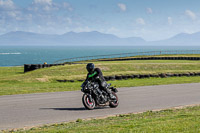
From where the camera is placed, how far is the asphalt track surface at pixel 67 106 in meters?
10.2

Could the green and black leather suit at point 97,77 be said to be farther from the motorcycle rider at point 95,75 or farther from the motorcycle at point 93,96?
the motorcycle at point 93,96

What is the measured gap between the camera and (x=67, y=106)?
42.2 ft

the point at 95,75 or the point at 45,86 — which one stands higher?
A: the point at 95,75

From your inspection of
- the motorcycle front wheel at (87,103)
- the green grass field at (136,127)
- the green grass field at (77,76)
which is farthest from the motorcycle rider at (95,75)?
the green grass field at (77,76)

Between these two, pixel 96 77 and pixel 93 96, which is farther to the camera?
pixel 93 96

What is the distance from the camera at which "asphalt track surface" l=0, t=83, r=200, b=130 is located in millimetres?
10210

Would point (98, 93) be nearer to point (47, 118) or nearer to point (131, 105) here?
point (131, 105)

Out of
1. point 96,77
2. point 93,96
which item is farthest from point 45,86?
point 96,77

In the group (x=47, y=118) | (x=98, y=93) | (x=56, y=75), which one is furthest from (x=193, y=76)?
(x=47, y=118)

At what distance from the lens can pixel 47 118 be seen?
10.4 metres

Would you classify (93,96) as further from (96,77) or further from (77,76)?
(77,76)

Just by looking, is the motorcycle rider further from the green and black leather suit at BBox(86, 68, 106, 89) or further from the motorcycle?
the motorcycle

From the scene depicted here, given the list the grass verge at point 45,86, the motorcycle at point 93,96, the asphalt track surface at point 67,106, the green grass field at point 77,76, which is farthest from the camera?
the green grass field at point 77,76

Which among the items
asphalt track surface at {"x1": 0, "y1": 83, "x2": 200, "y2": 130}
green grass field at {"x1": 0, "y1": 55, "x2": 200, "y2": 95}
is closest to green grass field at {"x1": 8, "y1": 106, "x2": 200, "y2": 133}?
asphalt track surface at {"x1": 0, "y1": 83, "x2": 200, "y2": 130}
